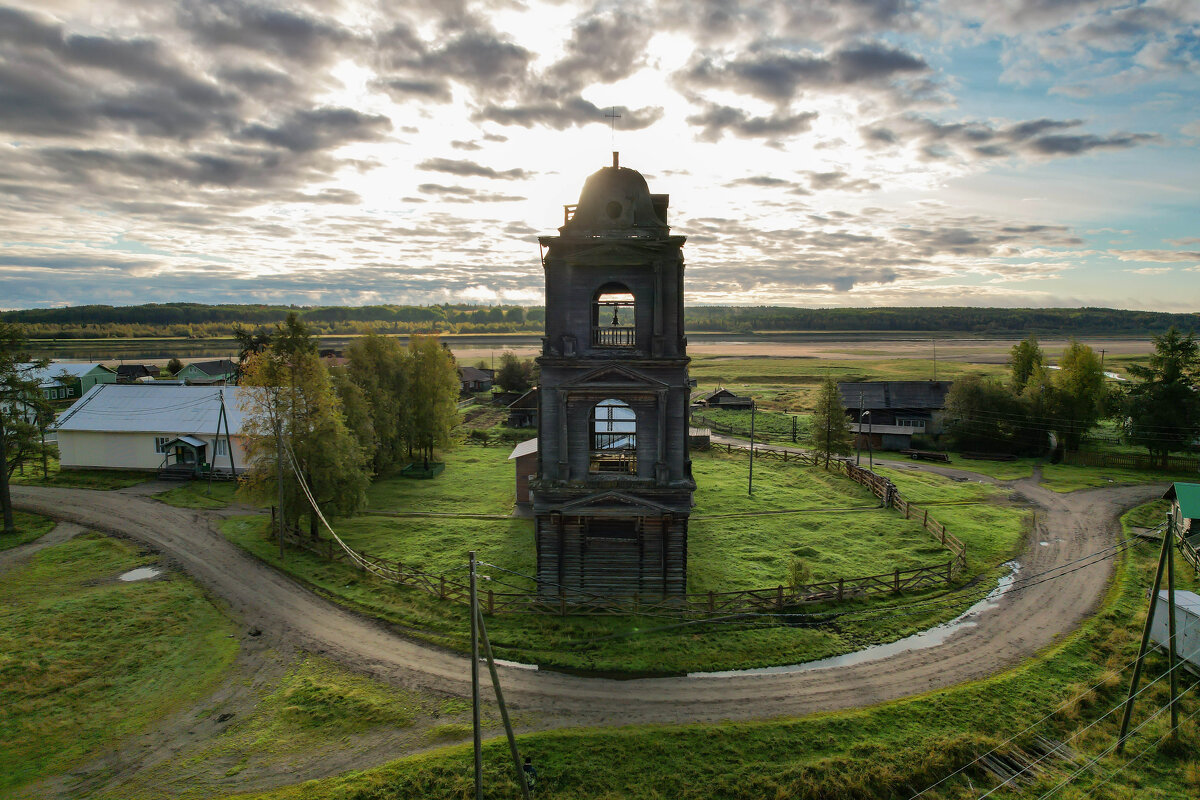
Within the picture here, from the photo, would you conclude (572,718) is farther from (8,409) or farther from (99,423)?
(99,423)

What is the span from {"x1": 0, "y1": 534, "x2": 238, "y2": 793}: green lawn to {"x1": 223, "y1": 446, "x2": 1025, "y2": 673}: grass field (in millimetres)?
5036

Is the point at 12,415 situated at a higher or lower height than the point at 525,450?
higher

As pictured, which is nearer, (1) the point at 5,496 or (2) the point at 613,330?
(2) the point at 613,330

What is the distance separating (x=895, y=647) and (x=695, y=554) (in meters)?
10.3

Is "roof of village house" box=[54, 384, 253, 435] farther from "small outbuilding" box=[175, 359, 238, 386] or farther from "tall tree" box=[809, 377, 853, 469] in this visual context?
"tall tree" box=[809, 377, 853, 469]

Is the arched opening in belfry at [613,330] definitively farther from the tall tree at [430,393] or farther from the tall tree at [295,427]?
the tall tree at [430,393]

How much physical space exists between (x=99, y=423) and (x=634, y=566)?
149 feet

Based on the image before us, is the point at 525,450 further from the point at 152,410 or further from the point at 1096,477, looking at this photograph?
the point at 1096,477

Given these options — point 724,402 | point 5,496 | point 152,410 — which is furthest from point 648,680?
point 724,402

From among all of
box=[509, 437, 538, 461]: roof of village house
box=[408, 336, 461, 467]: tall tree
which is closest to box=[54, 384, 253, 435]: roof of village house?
box=[408, 336, 461, 467]: tall tree

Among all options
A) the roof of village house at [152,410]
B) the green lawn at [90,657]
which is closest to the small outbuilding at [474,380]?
the roof of village house at [152,410]

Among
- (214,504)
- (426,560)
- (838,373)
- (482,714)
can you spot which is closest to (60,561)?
(214,504)

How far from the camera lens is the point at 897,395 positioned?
6488 centimetres

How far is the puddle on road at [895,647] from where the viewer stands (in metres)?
20.2
